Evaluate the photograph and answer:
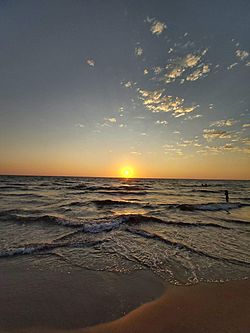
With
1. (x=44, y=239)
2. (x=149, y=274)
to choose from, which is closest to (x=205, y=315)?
(x=149, y=274)

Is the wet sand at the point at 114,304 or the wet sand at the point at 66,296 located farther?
the wet sand at the point at 66,296

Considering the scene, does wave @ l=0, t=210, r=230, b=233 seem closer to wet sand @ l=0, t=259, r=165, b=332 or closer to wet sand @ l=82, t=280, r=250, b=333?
wet sand @ l=0, t=259, r=165, b=332

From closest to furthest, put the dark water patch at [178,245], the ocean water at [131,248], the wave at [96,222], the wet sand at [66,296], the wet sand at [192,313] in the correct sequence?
the wet sand at [192,313], the wet sand at [66,296], the ocean water at [131,248], the dark water patch at [178,245], the wave at [96,222]

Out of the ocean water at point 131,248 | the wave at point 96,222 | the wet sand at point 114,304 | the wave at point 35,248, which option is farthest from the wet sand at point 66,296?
the wave at point 96,222

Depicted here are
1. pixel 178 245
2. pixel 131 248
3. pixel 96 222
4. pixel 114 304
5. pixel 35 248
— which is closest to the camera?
pixel 114 304

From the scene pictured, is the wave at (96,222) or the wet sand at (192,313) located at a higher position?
the wet sand at (192,313)

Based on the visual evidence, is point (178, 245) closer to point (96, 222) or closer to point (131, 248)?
point (131, 248)

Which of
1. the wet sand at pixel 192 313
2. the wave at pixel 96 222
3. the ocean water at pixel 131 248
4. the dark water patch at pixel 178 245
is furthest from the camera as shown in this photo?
the wave at pixel 96 222

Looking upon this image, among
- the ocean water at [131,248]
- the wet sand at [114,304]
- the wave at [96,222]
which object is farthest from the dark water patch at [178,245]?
the wet sand at [114,304]

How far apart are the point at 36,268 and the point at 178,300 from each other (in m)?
3.38

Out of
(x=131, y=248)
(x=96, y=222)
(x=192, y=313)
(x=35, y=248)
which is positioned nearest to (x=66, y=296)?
(x=192, y=313)

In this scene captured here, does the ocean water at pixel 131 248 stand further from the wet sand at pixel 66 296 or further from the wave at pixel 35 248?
the wet sand at pixel 66 296

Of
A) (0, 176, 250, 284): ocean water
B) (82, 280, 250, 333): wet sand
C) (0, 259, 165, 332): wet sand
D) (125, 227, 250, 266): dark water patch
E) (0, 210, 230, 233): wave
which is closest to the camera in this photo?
(82, 280, 250, 333): wet sand

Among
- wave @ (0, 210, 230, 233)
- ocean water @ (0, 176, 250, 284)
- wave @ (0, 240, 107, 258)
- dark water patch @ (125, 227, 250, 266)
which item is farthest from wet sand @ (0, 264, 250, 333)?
wave @ (0, 210, 230, 233)
